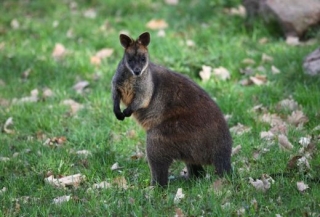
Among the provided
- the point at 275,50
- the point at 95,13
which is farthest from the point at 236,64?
the point at 95,13

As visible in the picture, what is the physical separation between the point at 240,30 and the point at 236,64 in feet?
4.57

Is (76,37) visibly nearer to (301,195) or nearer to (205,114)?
(205,114)

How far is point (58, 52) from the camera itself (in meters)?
9.70

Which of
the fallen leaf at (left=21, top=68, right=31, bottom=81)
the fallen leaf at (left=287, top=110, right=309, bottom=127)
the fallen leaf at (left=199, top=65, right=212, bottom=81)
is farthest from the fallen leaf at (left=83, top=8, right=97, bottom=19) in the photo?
the fallen leaf at (left=287, top=110, right=309, bottom=127)

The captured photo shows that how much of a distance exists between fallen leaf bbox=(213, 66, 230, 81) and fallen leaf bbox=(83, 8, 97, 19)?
3532 millimetres

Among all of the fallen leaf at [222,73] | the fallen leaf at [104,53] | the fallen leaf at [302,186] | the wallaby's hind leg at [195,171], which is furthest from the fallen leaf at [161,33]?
the fallen leaf at [302,186]

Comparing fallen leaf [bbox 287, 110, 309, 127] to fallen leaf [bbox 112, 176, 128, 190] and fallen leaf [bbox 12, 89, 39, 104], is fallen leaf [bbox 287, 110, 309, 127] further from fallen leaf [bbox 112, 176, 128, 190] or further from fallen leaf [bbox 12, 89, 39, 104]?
fallen leaf [bbox 12, 89, 39, 104]

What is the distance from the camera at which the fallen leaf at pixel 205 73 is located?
27.2ft

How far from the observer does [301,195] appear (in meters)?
4.99

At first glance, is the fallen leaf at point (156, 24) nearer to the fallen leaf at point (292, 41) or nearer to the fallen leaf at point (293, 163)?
the fallen leaf at point (292, 41)

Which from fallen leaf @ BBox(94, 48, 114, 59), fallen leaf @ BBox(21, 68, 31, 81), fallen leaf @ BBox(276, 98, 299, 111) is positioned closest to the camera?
fallen leaf @ BBox(276, 98, 299, 111)

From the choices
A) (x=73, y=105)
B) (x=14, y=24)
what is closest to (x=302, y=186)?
(x=73, y=105)

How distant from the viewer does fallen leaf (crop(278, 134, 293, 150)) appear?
238 inches

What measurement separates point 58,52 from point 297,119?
4.18m
